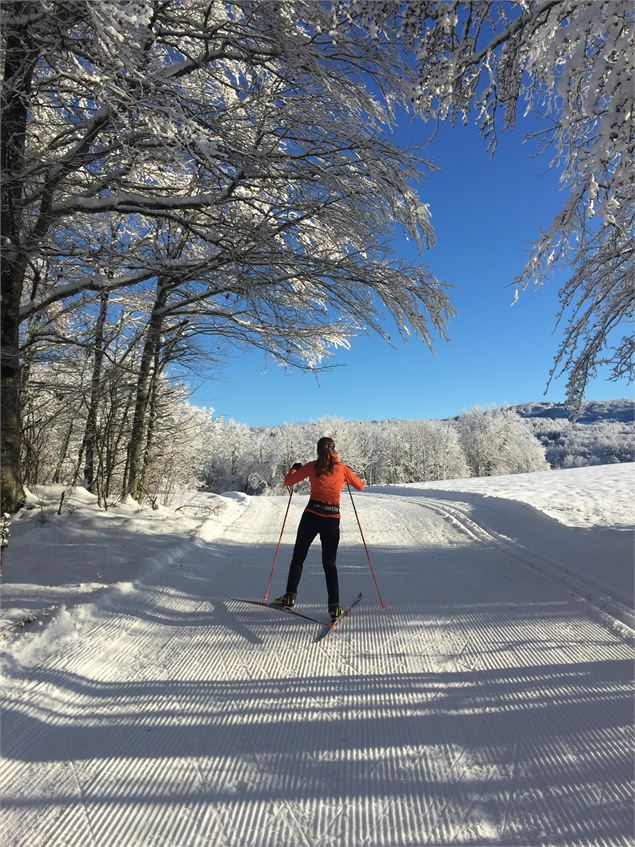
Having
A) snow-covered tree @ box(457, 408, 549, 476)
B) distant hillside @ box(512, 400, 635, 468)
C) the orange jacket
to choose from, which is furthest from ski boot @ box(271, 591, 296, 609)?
distant hillside @ box(512, 400, 635, 468)

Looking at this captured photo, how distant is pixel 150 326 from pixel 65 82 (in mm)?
3836

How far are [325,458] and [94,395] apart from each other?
187 inches

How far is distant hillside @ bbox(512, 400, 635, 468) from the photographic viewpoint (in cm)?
7344

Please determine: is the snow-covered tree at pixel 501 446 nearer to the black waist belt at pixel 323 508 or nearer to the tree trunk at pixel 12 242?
the black waist belt at pixel 323 508

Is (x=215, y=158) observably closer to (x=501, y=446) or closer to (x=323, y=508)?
(x=323, y=508)

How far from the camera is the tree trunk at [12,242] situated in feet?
15.1

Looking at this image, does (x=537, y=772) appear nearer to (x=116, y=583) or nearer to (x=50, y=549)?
(x=116, y=583)

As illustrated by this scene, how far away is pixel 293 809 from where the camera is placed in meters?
2.09

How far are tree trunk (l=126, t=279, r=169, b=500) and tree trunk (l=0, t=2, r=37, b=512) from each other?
6.50 ft

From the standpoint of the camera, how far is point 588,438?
94000 millimetres

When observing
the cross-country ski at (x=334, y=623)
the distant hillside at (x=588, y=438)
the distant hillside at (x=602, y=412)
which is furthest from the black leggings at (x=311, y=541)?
the distant hillside at (x=588, y=438)

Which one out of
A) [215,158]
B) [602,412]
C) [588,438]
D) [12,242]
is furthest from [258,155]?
[588,438]

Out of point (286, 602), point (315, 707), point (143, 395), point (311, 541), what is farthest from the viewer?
point (143, 395)

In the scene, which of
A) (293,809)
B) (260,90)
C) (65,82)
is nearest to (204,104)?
(260,90)
